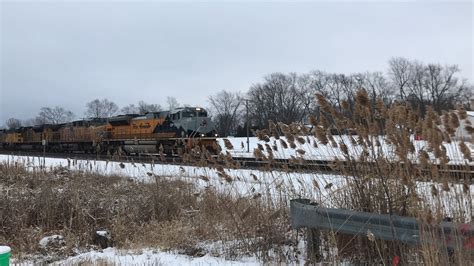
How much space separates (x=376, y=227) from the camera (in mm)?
4066

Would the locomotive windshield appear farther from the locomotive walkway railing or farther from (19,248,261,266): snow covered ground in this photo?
the locomotive walkway railing

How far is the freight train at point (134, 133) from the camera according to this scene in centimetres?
2612

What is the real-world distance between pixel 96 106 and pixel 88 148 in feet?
376

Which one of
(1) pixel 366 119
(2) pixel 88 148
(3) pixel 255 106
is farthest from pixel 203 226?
(3) pixel 255 106

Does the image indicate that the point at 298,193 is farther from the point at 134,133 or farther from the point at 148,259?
the point at 134,133

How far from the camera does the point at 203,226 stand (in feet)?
21.0

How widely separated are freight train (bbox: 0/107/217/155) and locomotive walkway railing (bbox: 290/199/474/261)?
14083 millimetres

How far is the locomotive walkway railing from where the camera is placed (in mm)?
3594

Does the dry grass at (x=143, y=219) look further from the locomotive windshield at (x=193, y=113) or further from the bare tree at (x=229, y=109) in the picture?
the bare tree at (x=229, y=109)

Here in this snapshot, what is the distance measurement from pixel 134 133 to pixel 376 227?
89.8 feet

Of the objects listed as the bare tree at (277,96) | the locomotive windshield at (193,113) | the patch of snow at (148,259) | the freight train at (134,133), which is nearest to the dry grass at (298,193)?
the patch of snow at (148,259)

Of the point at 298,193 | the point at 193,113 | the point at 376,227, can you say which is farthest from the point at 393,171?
the point at 193,113

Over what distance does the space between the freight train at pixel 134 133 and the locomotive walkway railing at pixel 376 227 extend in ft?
46.2

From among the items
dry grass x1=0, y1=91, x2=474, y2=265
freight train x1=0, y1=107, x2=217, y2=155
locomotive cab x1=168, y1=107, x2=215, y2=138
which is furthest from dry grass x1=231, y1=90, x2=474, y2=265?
locomotive cab x1=168, y1=107, x2=215, y2=138
